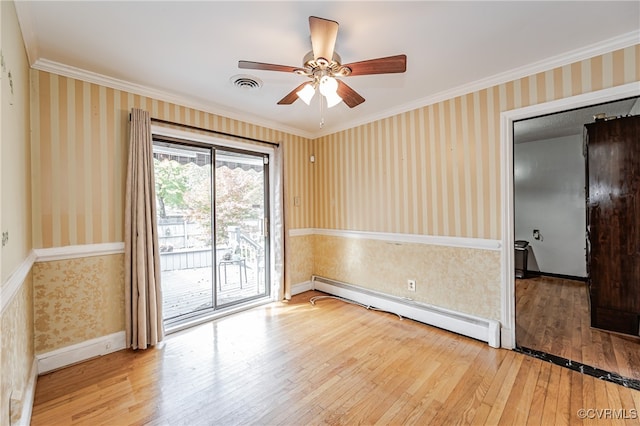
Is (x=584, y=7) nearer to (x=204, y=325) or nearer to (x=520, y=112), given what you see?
(x=520, y=112)

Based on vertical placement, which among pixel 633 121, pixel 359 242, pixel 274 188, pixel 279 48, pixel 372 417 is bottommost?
pixel 372 417

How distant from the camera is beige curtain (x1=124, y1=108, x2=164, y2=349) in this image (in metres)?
2.61

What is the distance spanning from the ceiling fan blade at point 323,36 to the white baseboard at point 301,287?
322 centimetres

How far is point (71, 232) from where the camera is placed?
94.4 inches

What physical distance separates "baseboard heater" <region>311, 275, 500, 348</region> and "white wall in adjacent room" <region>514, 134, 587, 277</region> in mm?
3508

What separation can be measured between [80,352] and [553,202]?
7008mm

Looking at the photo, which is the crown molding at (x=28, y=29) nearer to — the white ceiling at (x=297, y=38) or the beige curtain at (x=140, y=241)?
the white ceiling at (x=297, y=38)

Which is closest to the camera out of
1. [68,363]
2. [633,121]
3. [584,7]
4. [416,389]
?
[584,7]

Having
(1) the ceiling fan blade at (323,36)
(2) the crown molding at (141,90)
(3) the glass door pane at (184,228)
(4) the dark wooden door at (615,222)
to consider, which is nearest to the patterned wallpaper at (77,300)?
(3) the glass door pane at (184,228)

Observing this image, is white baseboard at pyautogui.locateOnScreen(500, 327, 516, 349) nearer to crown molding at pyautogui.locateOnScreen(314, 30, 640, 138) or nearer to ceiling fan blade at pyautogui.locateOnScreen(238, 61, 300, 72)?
crown molding at pyautogui.locateOnScreen(314, 30, 640, 138)

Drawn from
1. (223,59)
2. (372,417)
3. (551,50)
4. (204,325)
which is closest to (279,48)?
(223,59)

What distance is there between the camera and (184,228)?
3.19 meters

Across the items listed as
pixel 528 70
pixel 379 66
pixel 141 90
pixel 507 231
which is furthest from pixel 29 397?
pixel 528 70

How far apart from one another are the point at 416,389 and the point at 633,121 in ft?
10.6
